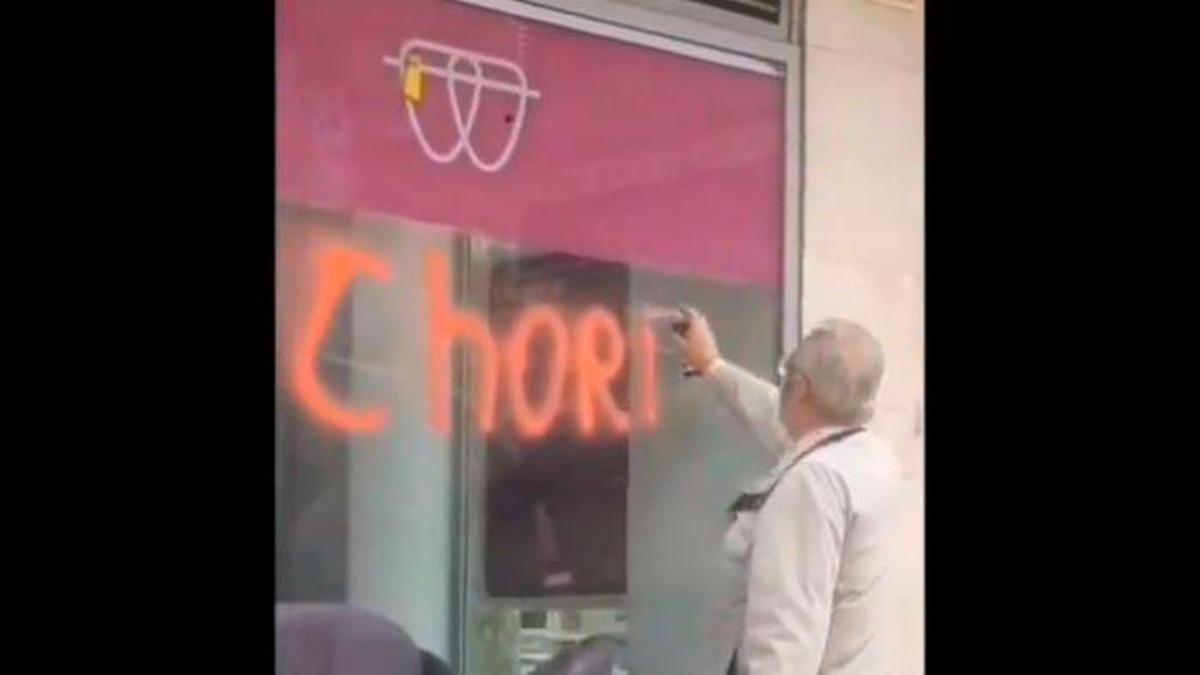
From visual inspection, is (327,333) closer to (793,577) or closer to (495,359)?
(495,359)

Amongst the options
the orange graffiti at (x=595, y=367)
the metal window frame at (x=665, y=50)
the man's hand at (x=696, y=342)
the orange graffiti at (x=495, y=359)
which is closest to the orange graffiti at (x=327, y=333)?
the orange graffiti at (x=495, y=359)

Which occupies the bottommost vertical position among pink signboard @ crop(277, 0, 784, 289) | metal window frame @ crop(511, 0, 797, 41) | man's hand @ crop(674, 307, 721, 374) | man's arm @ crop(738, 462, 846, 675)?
man's arm @ crop(738, 462, 846, 675)

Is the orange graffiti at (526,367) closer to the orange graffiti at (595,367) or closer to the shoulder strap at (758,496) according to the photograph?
the orange graffiti at (595,367)

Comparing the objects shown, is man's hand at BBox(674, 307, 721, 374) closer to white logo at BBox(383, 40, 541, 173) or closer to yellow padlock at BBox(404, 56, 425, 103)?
white logo at BBox(383, 40, 541, 173)

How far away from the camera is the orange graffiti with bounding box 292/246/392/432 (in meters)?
2.28

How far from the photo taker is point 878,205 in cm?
267

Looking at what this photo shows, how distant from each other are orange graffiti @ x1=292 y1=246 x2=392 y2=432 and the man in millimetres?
426

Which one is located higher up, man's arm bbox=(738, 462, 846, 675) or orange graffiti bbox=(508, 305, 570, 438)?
orange graffiti bbox=(508, 305, 570, 438)

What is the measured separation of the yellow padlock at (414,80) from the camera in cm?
237

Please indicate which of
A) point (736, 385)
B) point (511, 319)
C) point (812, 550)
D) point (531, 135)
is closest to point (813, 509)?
point (812, 550)

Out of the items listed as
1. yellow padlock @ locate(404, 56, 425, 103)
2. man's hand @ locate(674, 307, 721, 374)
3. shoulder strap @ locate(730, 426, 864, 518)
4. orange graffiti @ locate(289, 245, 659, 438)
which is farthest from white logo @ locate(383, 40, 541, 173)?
shoulder strap @ locate(730, 426, 864, 518)

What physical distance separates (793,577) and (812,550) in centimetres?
4
